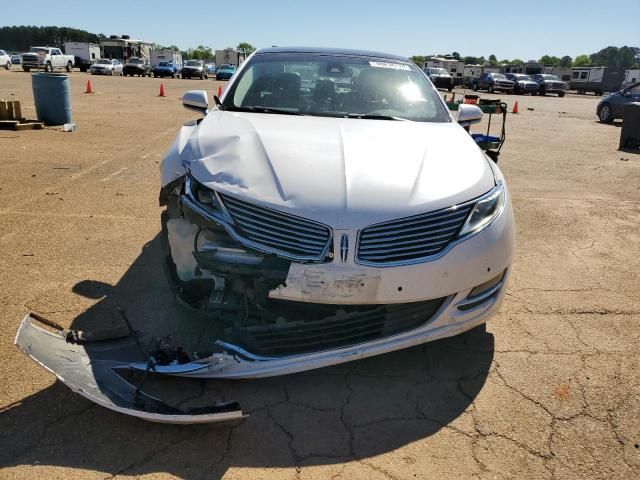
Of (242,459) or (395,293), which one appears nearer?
(242,459)

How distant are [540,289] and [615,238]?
6.24ft

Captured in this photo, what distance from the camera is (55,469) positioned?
217 cm

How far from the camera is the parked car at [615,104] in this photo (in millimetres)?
17484

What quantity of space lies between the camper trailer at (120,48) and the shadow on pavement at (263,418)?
60.0 m

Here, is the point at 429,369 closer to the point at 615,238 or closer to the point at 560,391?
the point at 560,391

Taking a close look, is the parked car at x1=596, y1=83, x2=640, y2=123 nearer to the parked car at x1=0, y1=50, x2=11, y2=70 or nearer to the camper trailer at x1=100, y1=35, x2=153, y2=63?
the parked car at x1=0, y1=50, x2=11, y2=70

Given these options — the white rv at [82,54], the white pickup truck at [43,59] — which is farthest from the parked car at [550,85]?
the white rv at [82,54]

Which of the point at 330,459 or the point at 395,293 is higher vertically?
the point at 395,293

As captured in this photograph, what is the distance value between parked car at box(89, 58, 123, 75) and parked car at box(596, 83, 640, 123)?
38.9 meters

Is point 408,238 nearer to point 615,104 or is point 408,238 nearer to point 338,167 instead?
point 338,167

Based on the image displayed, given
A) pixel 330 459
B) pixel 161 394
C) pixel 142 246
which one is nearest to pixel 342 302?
pixel 330 459

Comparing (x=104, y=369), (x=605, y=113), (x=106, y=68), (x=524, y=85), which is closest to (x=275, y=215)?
(x=104, y=369)

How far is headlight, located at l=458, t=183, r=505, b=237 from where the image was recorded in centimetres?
281

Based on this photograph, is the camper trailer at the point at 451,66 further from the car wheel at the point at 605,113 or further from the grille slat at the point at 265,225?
the grille slat at the point at 265,225
